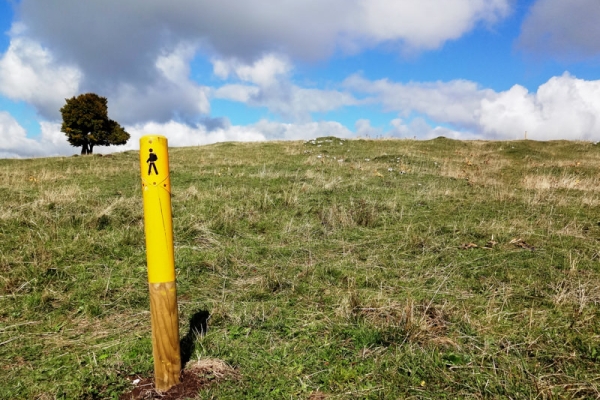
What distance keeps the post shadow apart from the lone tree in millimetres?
33669

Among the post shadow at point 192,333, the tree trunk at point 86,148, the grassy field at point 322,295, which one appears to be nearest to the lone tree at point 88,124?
the tree trunk at point 86,148

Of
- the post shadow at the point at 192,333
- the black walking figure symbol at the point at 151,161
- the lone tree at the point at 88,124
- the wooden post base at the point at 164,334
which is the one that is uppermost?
the lone tree at the point at 88,124

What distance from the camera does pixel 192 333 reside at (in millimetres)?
3227

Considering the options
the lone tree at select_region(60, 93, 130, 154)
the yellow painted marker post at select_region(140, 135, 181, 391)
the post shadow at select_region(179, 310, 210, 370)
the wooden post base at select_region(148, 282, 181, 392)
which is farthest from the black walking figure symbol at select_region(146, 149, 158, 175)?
the lone tree at select_region(60, 93, 130, 154)

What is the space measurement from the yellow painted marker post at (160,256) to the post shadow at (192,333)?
11.4 inches

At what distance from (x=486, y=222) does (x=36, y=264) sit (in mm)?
6772

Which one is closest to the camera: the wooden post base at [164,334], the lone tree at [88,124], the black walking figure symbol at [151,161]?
the black walking figure symbol at [151,161]

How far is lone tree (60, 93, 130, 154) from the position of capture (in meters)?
31.4

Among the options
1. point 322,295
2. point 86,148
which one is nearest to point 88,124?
point 86,148

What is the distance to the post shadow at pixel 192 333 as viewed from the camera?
9.67 feet

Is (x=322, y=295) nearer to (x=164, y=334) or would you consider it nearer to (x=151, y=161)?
(x=164, y=334)

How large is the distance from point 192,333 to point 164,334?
0.77 meters

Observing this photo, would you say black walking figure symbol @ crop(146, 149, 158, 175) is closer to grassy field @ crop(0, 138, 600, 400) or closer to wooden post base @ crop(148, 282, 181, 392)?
wooden post base @ crop(148, 282, 181, 392)

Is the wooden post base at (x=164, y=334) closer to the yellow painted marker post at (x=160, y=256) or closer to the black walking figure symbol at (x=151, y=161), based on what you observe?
the yellow painted marker post at (x=160, y=256)
